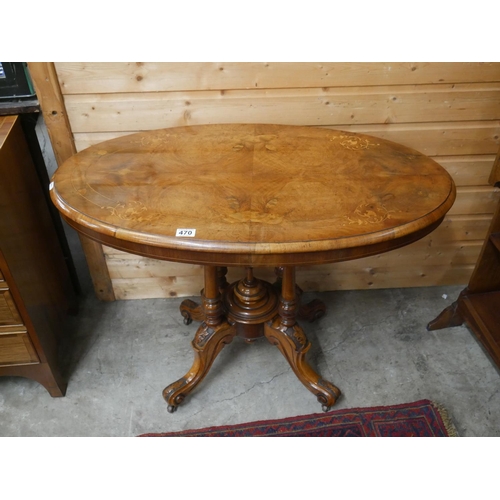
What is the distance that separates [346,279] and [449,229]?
553 mm

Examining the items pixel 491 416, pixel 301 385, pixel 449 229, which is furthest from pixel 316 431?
pixel 449 229

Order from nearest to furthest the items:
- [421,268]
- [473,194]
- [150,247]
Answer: [150,247] → [473,194] → [421,268]

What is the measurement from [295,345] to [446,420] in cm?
65

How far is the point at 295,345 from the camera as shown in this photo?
1723 mm

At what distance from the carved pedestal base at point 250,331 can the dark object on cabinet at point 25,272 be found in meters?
0.52

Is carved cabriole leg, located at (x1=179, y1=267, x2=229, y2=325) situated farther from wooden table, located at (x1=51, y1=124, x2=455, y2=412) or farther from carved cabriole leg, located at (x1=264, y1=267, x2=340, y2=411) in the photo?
carved cabriole leg, located at (x1=264, y1=267, x2=340, y2=411)

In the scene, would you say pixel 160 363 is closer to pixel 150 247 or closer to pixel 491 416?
pixel 150 247

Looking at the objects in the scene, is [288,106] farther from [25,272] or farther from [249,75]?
[25,272]

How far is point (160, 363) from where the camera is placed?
196cm

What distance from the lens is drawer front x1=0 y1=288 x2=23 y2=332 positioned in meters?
1.50

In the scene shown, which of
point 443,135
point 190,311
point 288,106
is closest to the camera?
point 288,106

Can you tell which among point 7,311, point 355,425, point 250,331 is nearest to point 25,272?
point 7,311

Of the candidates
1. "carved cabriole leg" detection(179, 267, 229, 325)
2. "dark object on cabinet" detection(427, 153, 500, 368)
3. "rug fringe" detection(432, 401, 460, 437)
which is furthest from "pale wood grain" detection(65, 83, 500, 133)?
"rug fringe" detection(432, 401, 460, 437)

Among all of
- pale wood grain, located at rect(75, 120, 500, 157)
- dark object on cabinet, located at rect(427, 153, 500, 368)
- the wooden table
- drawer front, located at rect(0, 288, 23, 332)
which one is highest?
the wooden table
